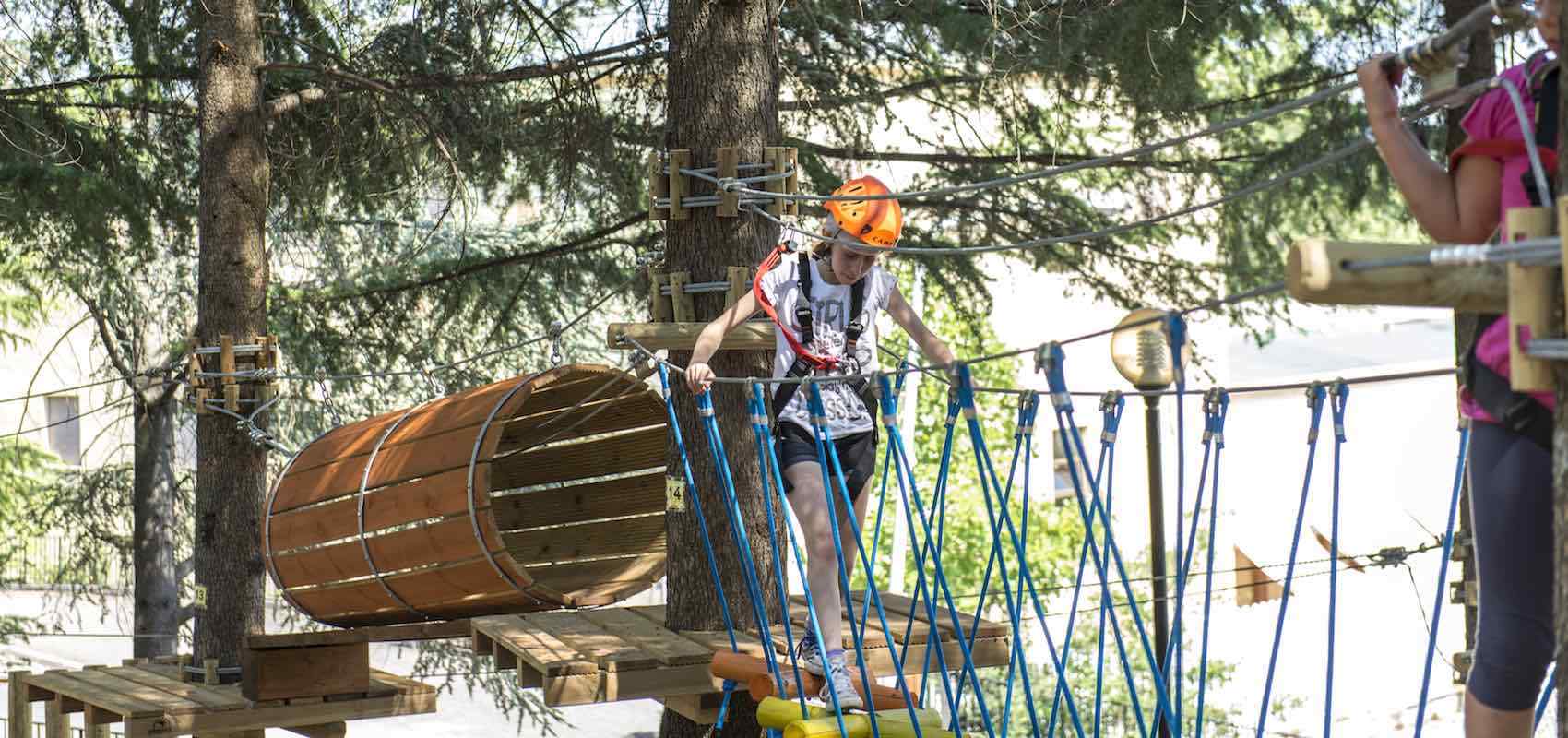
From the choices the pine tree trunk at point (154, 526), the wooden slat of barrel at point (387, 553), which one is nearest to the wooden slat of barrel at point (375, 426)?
the wooden slat of barrel at point (387, 553)

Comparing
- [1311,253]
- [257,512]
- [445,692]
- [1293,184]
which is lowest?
[445,692]

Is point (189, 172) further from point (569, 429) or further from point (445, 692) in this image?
point (445, 692)

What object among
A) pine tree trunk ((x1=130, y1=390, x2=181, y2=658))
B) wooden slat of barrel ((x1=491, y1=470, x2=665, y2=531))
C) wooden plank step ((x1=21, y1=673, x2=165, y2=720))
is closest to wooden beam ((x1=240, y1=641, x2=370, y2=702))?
wooden plank step ((x1=21, y1=673, x2=165, y2=720))

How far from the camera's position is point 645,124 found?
7.71 meters

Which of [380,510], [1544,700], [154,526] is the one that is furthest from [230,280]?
[1544,700]

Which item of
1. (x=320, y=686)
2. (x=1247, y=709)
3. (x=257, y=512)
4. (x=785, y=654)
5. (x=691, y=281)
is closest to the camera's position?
(x=785, y=654)

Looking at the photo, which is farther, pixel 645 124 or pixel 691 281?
pixel 645 124

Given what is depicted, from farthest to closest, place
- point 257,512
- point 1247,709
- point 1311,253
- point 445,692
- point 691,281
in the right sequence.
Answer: point 445,692 → point 1247,709 → point 257,512 → point 691,281 → point 1311,253

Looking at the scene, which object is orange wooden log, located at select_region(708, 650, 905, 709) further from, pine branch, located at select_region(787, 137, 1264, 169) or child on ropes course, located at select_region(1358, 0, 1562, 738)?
pine branch, located at select_region(787, 137, 1264, 169)

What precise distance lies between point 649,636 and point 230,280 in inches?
109

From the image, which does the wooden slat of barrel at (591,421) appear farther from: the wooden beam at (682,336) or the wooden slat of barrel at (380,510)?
the wooden beam at (682,336)

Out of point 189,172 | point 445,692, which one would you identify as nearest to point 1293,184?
point 189,172

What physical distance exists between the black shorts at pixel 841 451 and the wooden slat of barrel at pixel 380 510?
1.23m

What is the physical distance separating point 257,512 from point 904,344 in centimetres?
699
